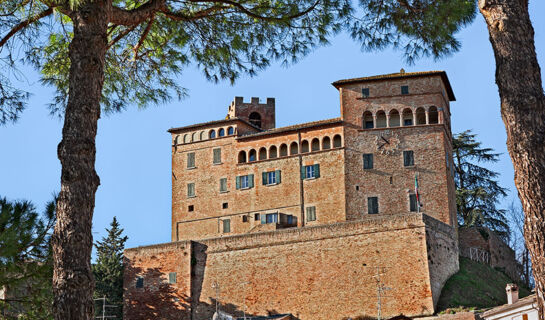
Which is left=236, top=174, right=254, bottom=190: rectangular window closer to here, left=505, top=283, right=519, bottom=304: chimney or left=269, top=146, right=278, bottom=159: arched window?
left=269, top=146, right=278, bottom=159: arched window

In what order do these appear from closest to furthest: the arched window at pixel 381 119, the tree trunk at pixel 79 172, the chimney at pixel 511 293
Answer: the tree trunk at pixel 79 172 → the chimney at pixel 511 293 → the arched window at pixel 381 119

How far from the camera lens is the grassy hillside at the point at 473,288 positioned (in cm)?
3222

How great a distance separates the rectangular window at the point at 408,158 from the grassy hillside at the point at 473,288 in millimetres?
5363

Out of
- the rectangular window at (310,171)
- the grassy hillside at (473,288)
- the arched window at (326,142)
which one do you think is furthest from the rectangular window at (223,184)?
the grassy hillside at (473,288)

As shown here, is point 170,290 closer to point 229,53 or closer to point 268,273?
point 268,273

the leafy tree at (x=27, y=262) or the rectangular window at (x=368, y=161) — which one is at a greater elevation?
the rectangular window at (x=368, y=161)

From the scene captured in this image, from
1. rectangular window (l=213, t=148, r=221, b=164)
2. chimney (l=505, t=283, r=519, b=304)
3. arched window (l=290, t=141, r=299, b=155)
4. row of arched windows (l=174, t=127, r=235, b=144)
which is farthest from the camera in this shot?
row of arched windows (l=174, t=127, r=235, b=144)

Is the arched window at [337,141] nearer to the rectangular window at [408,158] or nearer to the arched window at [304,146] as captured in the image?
the arched window at [304,146]

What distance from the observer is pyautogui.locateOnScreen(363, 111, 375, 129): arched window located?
133 ft

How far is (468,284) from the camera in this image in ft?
112

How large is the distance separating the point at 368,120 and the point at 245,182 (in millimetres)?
7499

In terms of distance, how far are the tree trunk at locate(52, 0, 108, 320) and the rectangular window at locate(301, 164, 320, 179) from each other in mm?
31669

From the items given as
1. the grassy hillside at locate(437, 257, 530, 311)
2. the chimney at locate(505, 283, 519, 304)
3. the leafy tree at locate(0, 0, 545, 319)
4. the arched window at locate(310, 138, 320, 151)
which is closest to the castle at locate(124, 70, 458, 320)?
the arched window at locate(310, 138, 320, 151)

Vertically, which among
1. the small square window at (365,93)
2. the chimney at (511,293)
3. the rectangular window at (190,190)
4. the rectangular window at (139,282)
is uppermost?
the small square window at (365,93)
